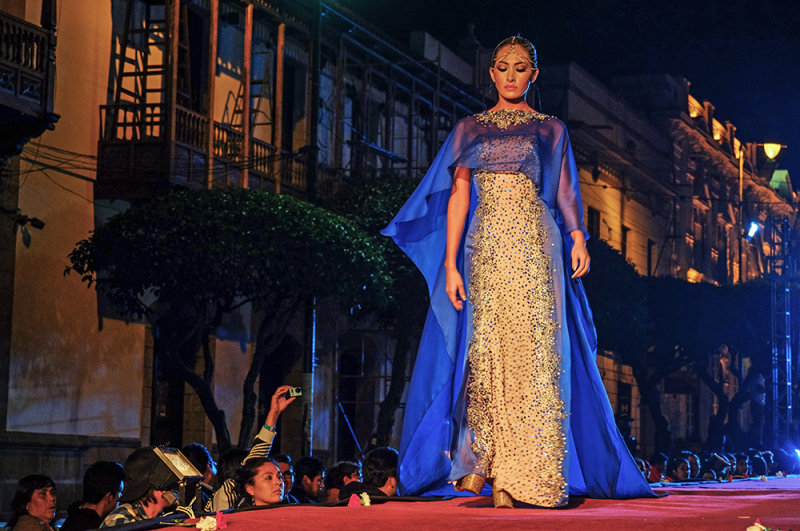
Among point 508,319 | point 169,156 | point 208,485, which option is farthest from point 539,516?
point 169,156

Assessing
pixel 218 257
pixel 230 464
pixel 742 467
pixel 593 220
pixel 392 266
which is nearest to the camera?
pixel 230 464

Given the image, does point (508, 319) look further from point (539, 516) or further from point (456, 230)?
point (539, 516)

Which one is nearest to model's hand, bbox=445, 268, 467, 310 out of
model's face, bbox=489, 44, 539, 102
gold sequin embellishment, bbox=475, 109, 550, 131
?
gold sequin embellishment, bbox=475, 109, 550, 131

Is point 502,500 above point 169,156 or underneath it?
underneath

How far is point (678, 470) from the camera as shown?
15.7m

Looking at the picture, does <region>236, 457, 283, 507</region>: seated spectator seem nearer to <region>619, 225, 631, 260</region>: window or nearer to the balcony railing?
the balcony railing

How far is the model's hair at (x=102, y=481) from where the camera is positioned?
7.70 meters

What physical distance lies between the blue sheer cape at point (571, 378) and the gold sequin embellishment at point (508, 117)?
3cm

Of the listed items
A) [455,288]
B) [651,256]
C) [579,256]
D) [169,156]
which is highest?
[651,256]

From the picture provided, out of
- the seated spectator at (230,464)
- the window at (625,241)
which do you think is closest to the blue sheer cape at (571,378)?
the seated spectator at (230,464)

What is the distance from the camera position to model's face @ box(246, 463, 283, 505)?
6.77m

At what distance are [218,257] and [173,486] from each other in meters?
11.2

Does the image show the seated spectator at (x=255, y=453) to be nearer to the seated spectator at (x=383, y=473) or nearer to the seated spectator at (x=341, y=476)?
the seated spectator at (x=383, y=473)

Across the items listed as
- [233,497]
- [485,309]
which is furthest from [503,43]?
[233,497]
